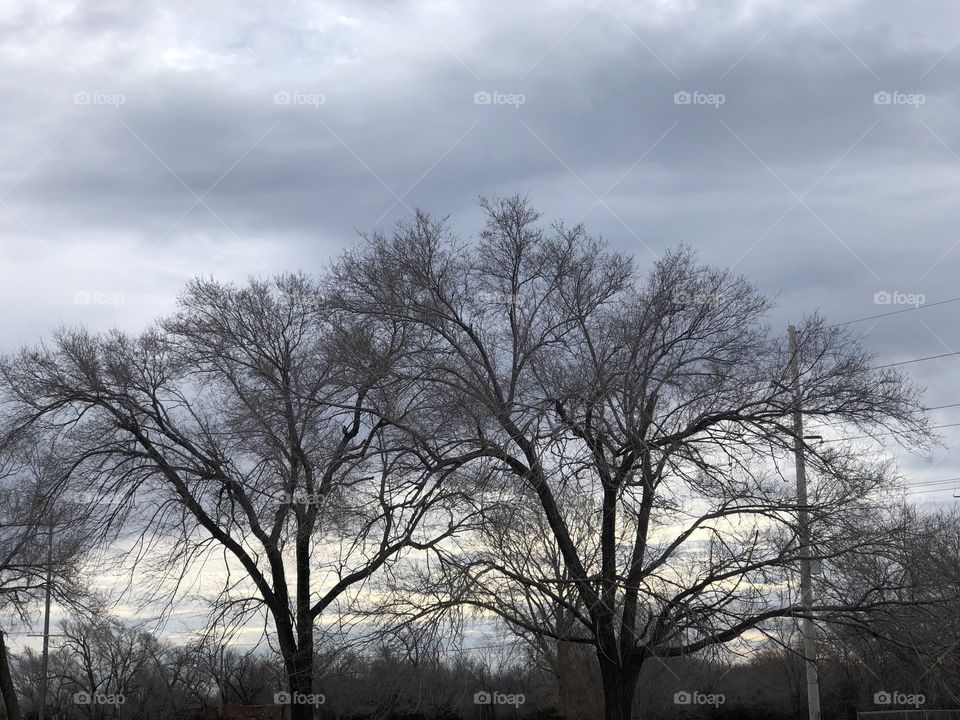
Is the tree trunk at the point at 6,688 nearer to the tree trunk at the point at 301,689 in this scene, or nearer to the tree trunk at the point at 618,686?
the tree trunk at the point at 301,689

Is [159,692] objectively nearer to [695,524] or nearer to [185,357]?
[185,357]

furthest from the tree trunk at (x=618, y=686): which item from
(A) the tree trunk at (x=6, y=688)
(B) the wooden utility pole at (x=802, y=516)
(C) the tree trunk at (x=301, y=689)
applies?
(A) the tree trunk at (x=6, y=688)

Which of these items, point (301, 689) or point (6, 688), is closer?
point (301, 689)

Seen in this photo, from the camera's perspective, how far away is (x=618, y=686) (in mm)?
18969

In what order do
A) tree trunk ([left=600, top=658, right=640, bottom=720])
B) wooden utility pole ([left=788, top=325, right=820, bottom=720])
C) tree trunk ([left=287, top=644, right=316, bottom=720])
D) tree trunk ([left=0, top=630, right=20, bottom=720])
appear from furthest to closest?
tree trunk ([left=0, top=630, right=20, bottom=720]) → tree trunk ([left=287, top=644, right=316, bottom=720]) → tree trunk ([left=600, top=658, right=640, bottom=720]) → wooden utility pole ([left=788, top=325, right=820, bottom=720])

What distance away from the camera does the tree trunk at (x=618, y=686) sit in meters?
19.0

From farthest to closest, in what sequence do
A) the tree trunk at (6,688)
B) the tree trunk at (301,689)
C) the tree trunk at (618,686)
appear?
the tree trunk at (6,688)
the tree trunk at (301,689)
the tree trunk at (618,686)

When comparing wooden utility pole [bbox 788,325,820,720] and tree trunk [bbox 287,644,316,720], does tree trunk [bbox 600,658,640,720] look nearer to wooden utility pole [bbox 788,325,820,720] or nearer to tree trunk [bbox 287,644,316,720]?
wooden utility pole [bbox 788,325,820,720]

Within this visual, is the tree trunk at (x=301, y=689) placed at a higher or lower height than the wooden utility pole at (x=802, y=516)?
lower

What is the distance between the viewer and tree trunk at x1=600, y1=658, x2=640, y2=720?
19.0 metres

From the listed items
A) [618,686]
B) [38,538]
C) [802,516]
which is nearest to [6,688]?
[38,538]

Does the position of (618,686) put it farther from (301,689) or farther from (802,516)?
(301,689)

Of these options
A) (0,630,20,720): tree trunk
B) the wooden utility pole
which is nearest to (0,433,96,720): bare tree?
(0,630,20,720): tree trunk

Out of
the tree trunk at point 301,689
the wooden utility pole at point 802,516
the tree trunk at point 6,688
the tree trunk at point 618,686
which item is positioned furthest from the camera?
the tree trunk at point 6,688
